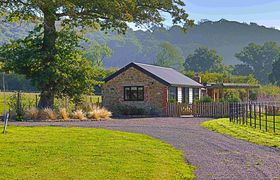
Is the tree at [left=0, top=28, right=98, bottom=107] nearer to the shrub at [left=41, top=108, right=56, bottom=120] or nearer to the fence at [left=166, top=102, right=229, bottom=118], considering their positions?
the shrub at [left=41, top=108, right=56, bottom=120]

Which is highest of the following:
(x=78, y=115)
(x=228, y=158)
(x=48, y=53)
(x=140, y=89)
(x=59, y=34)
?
(x=59, y=34)

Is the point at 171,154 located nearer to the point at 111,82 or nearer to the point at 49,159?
the point at 49,159

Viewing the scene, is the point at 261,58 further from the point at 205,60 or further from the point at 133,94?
the point at 133,94

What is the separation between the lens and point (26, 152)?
438 inches

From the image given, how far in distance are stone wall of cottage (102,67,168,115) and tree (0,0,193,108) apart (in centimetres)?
602

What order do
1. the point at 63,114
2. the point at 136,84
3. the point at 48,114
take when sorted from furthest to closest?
1. the point at 136,84
2. the point at 63,114
3. the point at 48,114

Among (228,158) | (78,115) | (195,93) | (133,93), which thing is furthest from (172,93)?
(228,158)

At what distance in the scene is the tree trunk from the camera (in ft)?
94.6

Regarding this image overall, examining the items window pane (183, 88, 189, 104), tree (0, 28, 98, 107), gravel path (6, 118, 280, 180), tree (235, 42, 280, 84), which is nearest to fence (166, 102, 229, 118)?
window pane (183, 88, 189, 104)

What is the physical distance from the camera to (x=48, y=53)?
28.8 metres

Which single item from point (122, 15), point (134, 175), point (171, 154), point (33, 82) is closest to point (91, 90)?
point (33, 82)

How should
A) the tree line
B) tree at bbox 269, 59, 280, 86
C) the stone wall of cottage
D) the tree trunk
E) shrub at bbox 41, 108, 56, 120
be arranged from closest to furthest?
shrub at bbox 41, 108, 56, 120
the tree trunk
the stone wall of cottage
tree at bbox 269, 59, 280, 86
the tree line

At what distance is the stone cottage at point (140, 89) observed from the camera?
35.1m

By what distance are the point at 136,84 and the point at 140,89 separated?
1.75 feet
